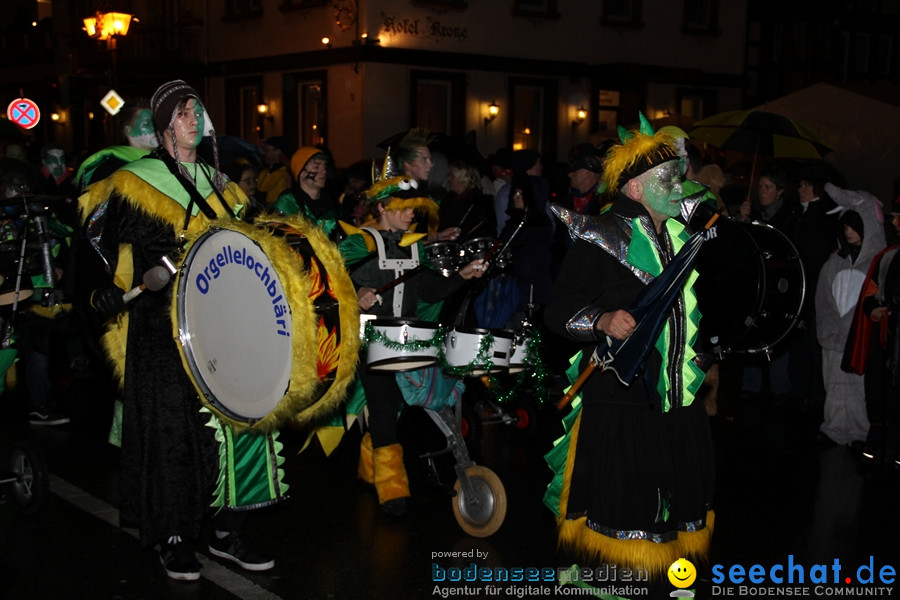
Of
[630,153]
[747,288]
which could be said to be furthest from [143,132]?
[747,288]

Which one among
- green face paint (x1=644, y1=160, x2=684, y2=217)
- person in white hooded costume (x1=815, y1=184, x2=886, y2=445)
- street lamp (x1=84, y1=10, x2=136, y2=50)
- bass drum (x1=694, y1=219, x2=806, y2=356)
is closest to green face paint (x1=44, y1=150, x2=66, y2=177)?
street lamp (x1=84, y1=10, x2=136, y2=50)

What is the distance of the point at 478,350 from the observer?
17.7 feet

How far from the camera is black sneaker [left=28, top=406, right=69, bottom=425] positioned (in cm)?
835

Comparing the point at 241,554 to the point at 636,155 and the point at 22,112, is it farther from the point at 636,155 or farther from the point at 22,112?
the point at 22,112

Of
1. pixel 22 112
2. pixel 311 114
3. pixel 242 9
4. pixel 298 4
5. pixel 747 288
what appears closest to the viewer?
pixel 747 288

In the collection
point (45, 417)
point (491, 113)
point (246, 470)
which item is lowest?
point (45, 417)

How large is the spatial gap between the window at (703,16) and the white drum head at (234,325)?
78.2ft

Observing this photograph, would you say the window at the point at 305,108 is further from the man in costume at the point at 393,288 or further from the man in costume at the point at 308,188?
the man in costume at the point at 393,288

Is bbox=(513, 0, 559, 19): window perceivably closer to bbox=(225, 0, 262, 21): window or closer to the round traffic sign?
bbox=(225, 0, 262, 21): window

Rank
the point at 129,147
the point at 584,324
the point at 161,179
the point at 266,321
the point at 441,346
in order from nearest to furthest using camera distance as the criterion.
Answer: the point at 584,324 → the point at 266,321 → the point at 161,179 → the point at 441,346 → the point at 129,147

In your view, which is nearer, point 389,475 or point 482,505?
point 482,505

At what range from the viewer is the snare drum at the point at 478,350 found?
5.40 metres

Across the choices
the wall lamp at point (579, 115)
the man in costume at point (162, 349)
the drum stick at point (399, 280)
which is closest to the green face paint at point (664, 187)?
the drum stick at point (399, 280)

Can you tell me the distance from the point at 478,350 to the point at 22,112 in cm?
1886
